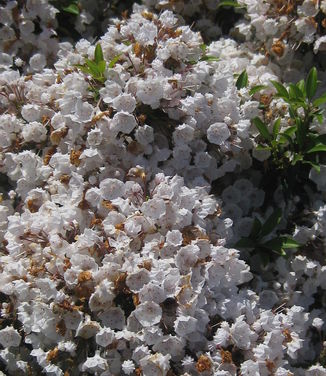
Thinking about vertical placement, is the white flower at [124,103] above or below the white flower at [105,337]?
above

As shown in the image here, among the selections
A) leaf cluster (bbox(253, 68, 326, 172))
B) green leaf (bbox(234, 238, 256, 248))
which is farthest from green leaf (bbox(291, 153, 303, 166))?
green leaf (bbox(234, 238, 256, 248))

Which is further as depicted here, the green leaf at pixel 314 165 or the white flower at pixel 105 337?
the green leaf at pixel 314 165

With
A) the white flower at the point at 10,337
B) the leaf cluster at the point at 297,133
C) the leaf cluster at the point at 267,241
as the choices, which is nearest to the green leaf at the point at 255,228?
the leaf cluster at the point at 267,241

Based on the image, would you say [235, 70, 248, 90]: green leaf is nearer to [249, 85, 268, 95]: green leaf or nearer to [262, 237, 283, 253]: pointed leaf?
[249, 85, 268, 95]: green leaf

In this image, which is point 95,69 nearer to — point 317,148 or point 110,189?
point 110,189

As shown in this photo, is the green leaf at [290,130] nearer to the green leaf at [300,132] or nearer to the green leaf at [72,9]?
the green leaf at [300,132]

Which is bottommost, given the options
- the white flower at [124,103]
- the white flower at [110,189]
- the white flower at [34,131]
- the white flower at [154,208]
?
the white flower at [34,131]

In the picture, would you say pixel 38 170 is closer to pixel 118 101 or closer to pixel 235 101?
pixel 118 101

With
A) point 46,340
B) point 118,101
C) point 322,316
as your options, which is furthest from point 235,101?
point 46,340
